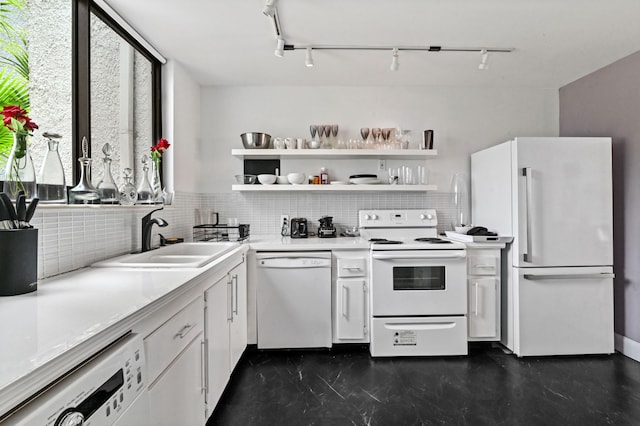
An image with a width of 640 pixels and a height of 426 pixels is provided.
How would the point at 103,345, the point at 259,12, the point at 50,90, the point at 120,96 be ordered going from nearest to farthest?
the point at 103,345 < the point at 50,90 < the point at 259,12 < the point at 120,96

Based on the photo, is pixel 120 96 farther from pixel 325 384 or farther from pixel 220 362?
pixel 325 384

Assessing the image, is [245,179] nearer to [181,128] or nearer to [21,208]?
[181,128]

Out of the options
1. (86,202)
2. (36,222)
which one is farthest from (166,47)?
(36,222)

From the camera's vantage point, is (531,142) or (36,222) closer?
(36,222)

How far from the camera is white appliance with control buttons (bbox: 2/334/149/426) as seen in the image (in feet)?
1.98

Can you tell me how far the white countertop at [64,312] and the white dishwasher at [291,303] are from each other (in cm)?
103

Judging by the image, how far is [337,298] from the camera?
8.29 ft

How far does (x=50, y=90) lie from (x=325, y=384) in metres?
2.35

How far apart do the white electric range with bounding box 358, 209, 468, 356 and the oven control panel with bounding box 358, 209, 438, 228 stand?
2.00 feet

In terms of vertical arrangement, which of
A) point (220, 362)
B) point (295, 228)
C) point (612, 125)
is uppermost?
point (612, 125)

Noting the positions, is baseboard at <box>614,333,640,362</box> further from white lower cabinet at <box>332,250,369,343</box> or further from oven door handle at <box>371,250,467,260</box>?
white lower cabinet at <box>332,250,369,343</box>

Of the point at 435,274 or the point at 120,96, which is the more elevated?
the point at 120,96

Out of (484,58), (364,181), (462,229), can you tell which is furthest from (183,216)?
(484,58)

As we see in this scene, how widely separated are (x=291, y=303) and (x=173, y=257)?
971 mm
